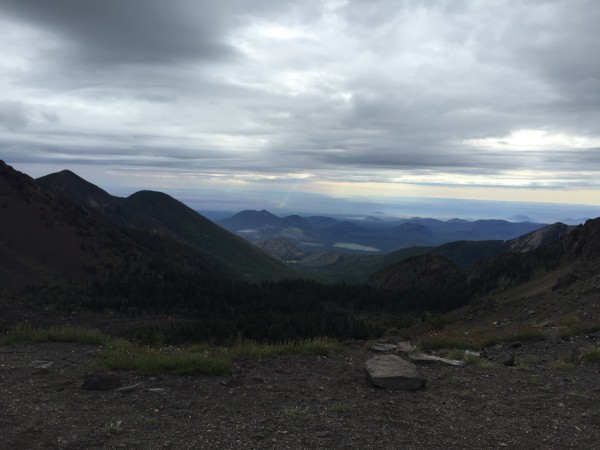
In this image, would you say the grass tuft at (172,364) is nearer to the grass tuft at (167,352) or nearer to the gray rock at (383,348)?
the grass tuft at (167,352)

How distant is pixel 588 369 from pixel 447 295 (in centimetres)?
12142

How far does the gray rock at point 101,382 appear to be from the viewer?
481 inches

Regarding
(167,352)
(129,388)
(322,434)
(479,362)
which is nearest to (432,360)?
(479,362)

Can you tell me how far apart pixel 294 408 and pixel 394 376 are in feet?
11.4

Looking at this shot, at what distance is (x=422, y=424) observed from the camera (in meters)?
10.4

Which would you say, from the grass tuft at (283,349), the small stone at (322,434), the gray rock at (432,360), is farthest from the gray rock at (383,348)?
the small stone at (322,434)

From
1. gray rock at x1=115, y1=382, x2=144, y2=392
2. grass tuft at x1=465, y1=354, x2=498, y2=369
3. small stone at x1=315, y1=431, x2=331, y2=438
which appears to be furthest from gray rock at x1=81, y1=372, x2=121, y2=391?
grass tuft at x1=465, y1=354, x2=498, y2=369

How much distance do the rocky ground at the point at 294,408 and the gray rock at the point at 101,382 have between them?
22cm

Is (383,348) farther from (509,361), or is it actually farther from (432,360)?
(509,361)

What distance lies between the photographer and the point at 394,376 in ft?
42.5

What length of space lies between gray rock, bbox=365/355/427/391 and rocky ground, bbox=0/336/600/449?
0.28 meters

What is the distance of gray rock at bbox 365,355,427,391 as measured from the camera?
42.0 feet

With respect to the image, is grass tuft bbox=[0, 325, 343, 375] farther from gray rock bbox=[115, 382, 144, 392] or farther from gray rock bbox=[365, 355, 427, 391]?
gray rock bbox=[365, 355, 427, 391]

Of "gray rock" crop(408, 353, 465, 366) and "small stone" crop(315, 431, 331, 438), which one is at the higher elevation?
"small stone" crop(315, 431, 331, 438)
